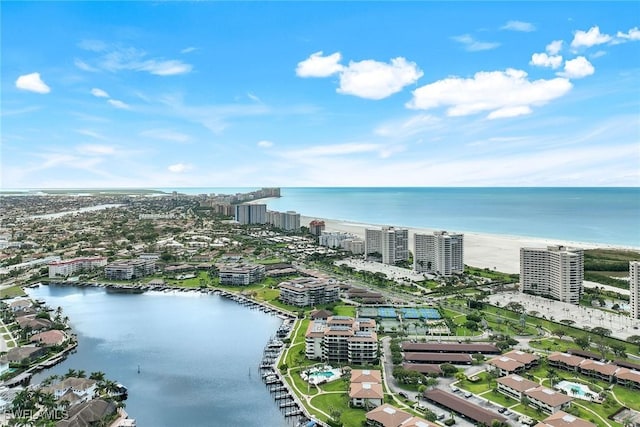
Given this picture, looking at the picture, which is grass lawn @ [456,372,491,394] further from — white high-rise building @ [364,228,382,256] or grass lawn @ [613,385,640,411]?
white high-rise building @ [364,228,382,256]

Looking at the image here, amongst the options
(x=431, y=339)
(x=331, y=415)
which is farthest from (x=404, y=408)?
(x=431, y=339)

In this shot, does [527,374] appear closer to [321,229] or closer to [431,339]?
[431,339]

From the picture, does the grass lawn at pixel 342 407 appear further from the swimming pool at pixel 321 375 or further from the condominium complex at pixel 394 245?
the condominium complex at pixel 394 245

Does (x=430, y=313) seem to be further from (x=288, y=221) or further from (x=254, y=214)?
(x=254, y=214)

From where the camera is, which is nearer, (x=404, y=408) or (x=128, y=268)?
(x=404, y=408)

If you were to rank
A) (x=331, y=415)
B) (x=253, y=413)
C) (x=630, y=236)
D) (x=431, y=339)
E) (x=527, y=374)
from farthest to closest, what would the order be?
(x=630, y=236) < (x=431, y=339) < (x=527, y=374) < (x=253, y=413) < (x=331, y=415)

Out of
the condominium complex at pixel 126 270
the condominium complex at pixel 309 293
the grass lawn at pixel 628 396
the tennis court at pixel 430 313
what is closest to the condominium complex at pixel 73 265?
the condominium complex at pixel 126 270

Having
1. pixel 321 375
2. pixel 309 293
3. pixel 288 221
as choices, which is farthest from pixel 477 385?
pixel 288 221
